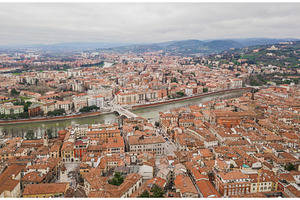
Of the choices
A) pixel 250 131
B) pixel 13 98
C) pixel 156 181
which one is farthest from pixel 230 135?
pixel 13 98

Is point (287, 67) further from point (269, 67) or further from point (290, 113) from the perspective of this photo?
point (290, 113)

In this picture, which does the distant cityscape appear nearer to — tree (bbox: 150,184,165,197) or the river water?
tree (bbox: 150,184,165,197)

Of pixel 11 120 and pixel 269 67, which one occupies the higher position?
pixel 269 67

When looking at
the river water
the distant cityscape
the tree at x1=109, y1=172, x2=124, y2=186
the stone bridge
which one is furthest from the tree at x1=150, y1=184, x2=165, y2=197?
the stone bridge

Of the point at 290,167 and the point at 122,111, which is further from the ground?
the point at 290,167

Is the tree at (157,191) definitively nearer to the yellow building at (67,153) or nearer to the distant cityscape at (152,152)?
the distant cityscape at (152,152)

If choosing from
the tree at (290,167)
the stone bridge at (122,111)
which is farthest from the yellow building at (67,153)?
the tree at (290,167)

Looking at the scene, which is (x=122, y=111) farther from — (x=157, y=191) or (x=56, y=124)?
(x=157, y=191)

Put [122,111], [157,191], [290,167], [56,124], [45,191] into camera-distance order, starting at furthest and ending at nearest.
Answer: [122,111], [56,124], [290,167], [45,191], [157,191]

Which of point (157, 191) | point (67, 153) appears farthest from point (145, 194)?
point (67, 153)
